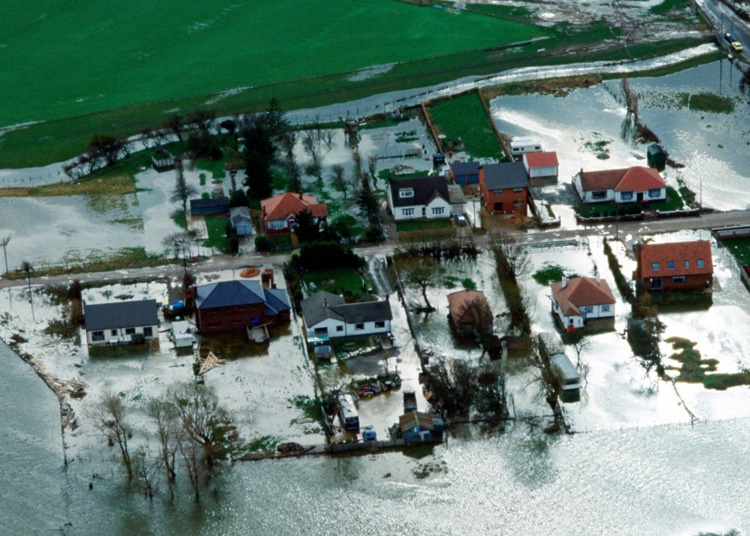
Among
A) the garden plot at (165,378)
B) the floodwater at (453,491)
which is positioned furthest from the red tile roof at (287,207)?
the floodwater at (453,491)

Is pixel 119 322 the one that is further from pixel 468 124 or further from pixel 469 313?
pixel 468 124

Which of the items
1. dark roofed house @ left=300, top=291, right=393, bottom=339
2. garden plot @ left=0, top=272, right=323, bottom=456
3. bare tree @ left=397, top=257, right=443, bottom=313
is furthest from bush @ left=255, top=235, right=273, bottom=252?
dark roofed house @ left=300, top=291, right=393, bottom=339

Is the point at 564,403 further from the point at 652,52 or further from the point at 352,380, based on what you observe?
the point at 652,52

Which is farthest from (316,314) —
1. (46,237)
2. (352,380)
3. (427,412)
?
(46,237)

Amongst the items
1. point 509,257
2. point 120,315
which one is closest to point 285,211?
point 509,257

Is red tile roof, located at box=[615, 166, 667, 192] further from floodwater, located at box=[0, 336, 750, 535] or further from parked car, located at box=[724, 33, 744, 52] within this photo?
parked car, located at box=[724, 33, 744, 52]

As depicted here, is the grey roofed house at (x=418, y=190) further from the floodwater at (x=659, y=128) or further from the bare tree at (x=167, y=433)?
the bare tree at (x=167, y=433)
